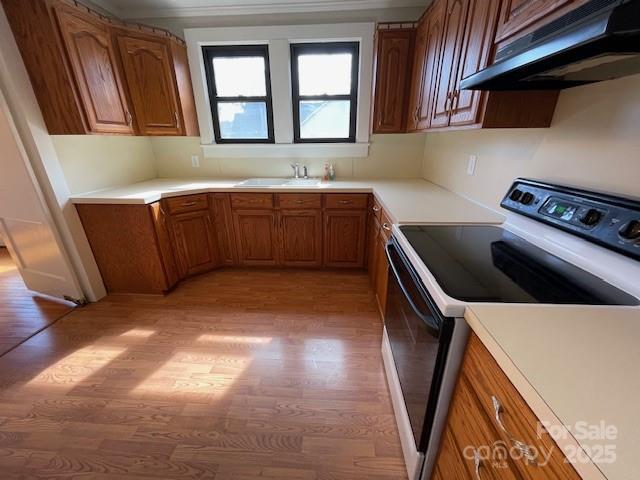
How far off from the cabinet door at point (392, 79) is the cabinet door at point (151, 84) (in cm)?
178

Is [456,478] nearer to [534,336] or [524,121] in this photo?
A: [534,336]

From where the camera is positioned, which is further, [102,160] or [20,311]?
[102,160]

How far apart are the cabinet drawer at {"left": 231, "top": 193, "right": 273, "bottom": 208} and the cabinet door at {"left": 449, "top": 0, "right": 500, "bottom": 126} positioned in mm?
1564

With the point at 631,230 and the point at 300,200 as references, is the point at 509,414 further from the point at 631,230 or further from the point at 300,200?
the point at 300,200

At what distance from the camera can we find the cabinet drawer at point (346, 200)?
232 cm

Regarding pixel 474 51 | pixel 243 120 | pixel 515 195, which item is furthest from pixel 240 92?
pixel 515 195

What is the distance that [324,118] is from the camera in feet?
8.79

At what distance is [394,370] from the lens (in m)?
1.32

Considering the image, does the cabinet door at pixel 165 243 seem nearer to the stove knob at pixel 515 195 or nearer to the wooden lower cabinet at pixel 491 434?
the wooden lower cabinet at pixel 491 434

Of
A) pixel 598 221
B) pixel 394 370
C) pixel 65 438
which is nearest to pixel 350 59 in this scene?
pixel 598 221

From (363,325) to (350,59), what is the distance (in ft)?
7.80

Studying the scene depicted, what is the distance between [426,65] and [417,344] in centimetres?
189

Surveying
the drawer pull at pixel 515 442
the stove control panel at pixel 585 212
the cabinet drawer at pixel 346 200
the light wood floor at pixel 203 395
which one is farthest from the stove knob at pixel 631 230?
the cabinet drawer at pixel 346 200

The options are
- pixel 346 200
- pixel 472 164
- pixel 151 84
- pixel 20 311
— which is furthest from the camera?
pixel 346 200
